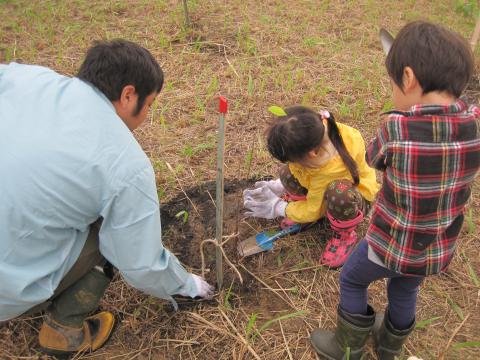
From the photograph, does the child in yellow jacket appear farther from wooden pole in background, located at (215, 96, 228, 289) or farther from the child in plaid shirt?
the child in plaid shirt

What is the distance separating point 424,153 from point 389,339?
78 cm

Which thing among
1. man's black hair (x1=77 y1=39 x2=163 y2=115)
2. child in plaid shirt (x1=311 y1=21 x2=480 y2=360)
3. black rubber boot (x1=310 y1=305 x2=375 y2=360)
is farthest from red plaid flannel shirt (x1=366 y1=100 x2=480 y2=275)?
man's black hair (x1=77 y1=39 x2=163 y2=115)

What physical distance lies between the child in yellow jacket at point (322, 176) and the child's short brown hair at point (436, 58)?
1.88 ft

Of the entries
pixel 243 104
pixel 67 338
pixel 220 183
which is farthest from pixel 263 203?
pixel 243 104

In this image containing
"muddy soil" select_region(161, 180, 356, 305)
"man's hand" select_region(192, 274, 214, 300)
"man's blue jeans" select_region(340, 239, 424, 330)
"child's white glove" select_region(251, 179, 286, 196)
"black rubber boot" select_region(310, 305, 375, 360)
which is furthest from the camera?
"child's white glove" select_region(251, 179, 286, 196)

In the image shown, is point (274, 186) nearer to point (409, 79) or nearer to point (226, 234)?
point (226, 234)

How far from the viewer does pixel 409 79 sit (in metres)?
1.14

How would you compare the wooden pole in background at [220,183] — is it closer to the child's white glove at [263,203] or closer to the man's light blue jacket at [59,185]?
the man's light blue jacket at [59,185]

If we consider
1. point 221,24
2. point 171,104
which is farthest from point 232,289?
point 221,24

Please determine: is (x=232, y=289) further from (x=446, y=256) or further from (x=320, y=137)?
(x=446, y=256)

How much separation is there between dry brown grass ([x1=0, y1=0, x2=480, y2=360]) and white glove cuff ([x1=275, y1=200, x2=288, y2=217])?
144mm

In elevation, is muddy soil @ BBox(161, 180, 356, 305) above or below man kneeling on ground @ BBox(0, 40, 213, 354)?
below

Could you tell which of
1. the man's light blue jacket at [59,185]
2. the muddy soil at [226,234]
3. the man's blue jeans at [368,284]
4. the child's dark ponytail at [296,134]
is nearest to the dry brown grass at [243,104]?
the muddy soil at [226,234]

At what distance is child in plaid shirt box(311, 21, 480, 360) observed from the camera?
1091mm
